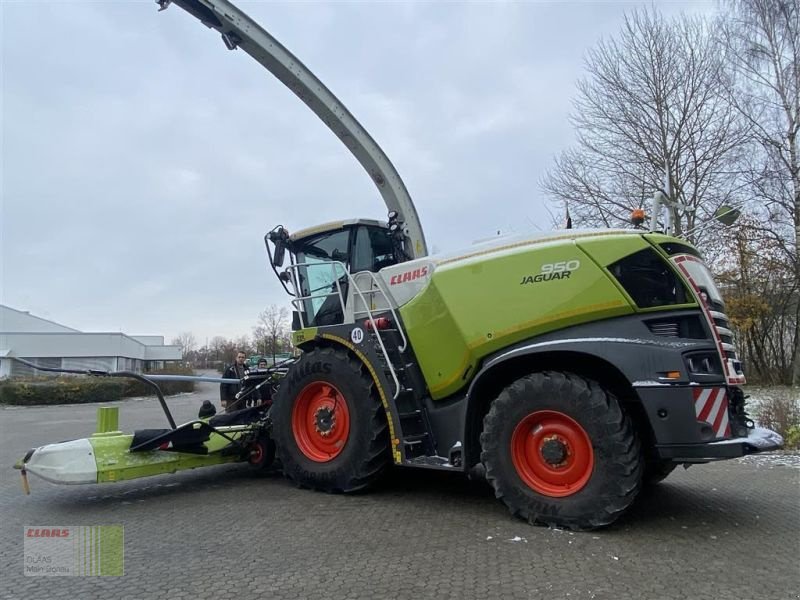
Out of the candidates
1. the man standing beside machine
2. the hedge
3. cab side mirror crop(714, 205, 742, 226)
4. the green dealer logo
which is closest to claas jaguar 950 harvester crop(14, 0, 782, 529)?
cab side mirror crop(714, 205, 742, 226)

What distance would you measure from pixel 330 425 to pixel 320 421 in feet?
0.39

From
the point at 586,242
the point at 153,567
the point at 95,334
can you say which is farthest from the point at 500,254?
the point at 95,334

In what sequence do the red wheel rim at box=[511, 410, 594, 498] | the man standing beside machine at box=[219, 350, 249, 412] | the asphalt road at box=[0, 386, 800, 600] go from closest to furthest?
1. the asphalt road at box=[0, 386, 800, 600]
2. the red wheel rim at box=[511, 410, 594, 498]
3. the man standing beside machine at box=[219, 350, 249, 412]

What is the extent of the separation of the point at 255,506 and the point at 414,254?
350cm

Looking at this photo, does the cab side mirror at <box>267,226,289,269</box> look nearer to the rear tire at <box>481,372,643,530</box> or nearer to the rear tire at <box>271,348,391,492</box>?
the rear tire at <box>271,348,391,492</box>

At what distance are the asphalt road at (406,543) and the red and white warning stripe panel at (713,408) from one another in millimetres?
810

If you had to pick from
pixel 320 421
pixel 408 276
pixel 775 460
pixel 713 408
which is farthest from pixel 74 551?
pixel 775 460

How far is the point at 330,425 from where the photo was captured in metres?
6.00

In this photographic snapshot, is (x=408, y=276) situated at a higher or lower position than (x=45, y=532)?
higher

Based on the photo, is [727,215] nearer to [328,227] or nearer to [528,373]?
[528,373]

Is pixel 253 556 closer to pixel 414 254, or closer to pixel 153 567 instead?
pixel 153 567

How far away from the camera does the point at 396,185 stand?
800 cm

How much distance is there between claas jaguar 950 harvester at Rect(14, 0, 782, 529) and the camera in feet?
13.9

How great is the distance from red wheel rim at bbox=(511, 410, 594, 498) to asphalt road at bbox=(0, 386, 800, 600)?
1.16 ft
